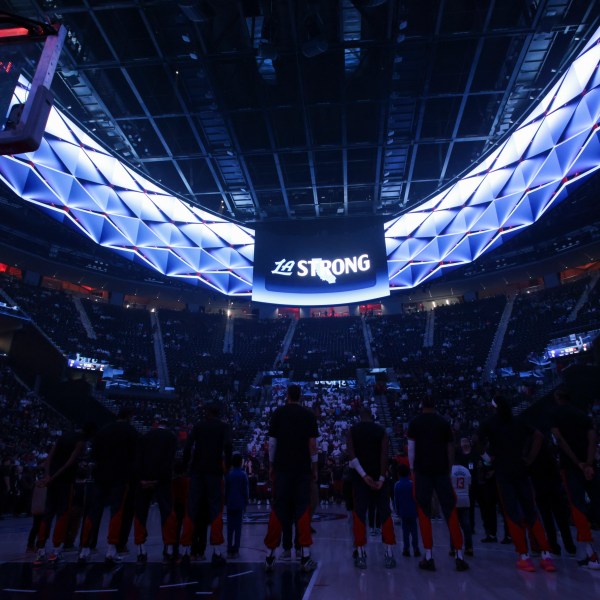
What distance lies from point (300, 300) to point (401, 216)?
32.1 ft

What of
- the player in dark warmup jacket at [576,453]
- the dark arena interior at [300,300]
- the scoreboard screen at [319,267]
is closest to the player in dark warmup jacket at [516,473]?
the dark arena interior at [300,300]

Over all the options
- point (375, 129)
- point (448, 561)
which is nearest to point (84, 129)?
point (375, 129)

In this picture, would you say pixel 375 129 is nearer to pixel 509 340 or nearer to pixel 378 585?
pixel 509 340

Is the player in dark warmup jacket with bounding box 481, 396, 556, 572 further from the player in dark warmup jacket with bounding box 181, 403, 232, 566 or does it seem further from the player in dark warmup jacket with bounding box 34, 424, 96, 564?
the player in dark warmup jacket with bounding box 34, 424, 96, 564

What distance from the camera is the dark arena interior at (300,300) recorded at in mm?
5445

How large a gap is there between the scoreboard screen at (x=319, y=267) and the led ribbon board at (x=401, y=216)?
1200 millimetres

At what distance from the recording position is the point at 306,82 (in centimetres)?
2091

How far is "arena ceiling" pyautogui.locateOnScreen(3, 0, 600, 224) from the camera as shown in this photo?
17.3m

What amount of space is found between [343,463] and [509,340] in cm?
1956

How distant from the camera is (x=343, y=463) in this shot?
16891mm

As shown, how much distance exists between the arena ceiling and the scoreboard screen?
382cm

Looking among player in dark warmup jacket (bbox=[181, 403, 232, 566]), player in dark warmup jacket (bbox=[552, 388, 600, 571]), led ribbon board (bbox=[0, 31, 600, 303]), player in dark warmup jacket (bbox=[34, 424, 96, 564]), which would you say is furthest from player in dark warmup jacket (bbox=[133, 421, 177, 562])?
led ribbon board (bbox=[0, 31, 600, 303])

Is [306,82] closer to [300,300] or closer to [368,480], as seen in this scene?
[300,300]

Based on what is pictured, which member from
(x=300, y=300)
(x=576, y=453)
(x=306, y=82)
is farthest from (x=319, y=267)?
(x=576, y=453)
